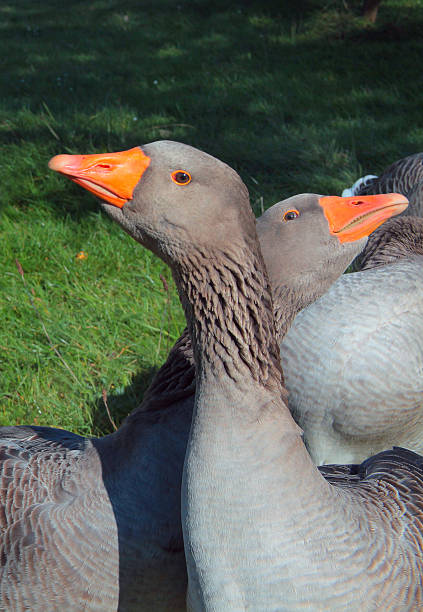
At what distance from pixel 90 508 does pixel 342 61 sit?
27.1 feet

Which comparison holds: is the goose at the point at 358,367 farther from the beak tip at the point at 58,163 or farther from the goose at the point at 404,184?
the goose at the point at 404,184

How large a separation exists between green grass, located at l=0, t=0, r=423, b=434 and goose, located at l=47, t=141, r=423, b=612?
1.99 metres

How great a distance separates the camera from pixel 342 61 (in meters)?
9.32

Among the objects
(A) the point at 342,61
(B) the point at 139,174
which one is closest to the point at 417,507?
(B) the point at 139,174

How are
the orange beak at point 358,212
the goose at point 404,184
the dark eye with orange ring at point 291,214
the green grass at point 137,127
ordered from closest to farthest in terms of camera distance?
the orange beak at point 358,212 < the dark eye with orange ring at point 291,214 < the green grass at point 137,127 < the goose at point 404,184

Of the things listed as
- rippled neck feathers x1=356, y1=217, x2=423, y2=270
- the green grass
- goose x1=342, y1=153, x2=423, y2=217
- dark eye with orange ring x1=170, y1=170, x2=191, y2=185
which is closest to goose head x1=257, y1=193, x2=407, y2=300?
dark eye with orange ring x1=170, y1=170, x2=191, y2=185

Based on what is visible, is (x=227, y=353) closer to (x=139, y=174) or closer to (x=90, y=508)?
(x=139, y=174)

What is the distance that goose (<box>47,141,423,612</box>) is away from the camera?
192cm

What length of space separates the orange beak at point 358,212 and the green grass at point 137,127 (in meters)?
1.78

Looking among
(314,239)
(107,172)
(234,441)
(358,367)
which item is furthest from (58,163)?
(358,367)

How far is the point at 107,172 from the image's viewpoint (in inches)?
75.4

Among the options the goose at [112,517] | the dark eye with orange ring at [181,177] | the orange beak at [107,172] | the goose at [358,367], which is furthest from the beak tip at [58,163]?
the goose at [358,367]

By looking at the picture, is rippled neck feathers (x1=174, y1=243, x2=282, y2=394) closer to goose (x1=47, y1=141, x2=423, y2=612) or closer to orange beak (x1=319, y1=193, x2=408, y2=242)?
goose (x1=47, y1=141, x2=423, y2=612)

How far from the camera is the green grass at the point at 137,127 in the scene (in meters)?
4.38
